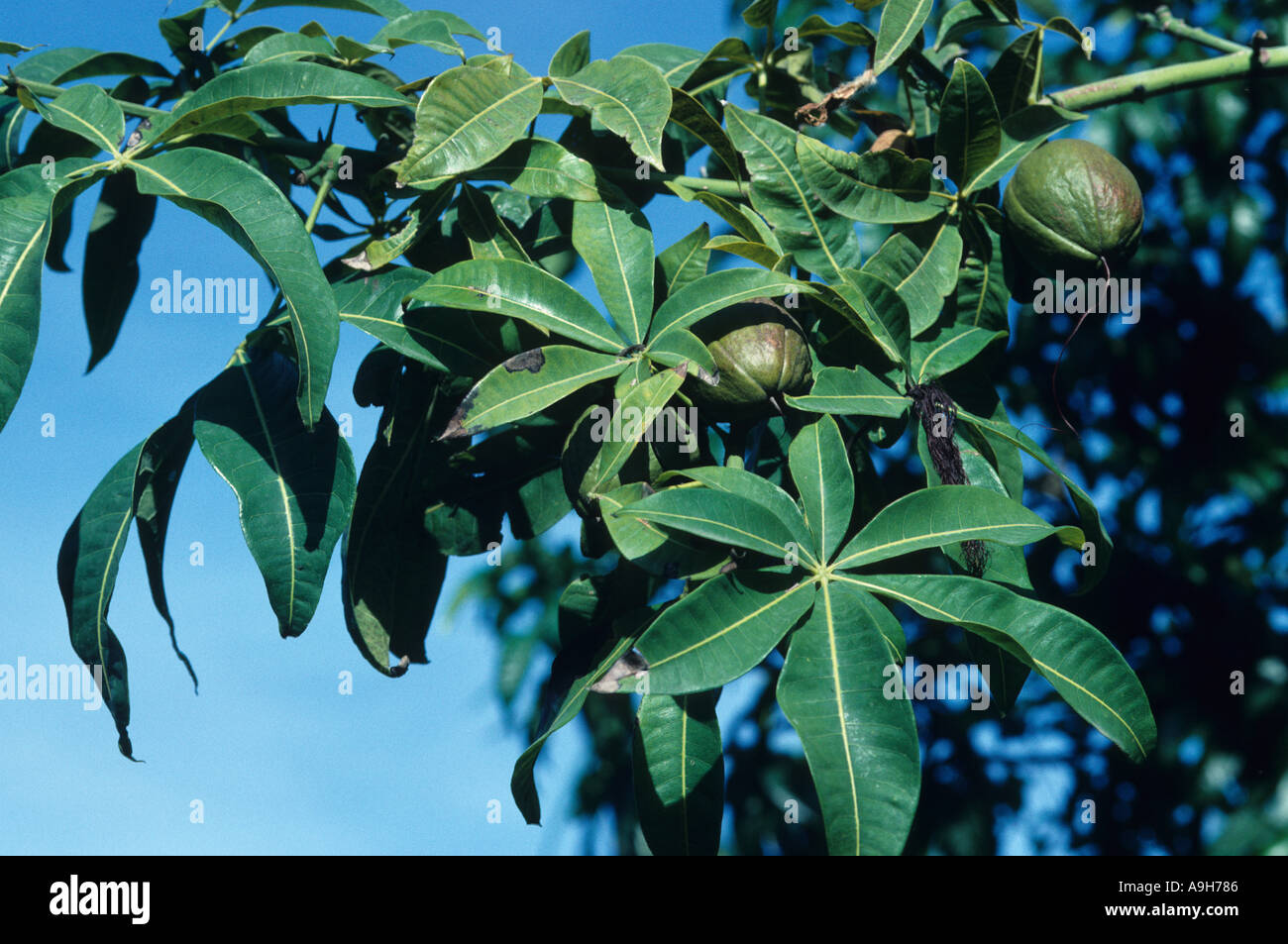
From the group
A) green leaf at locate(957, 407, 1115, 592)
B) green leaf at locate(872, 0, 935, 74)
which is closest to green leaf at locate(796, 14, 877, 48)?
green leaf at locate(872, 0, 935, 74)

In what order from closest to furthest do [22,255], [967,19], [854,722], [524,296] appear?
[854,722]
[22,255]
[524,296]
[967,19]

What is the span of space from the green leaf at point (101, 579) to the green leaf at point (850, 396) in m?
0.88

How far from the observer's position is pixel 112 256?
178 centimetres

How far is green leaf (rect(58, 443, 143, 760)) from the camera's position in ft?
4.35

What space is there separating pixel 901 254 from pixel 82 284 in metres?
1.35

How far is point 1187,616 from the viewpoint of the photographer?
A: 2094mm

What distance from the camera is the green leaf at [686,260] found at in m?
1.38

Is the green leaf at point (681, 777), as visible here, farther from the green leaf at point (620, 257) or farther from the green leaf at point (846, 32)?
the green leaf at point (846, 32)

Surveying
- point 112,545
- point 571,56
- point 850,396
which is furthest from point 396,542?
point 571,56

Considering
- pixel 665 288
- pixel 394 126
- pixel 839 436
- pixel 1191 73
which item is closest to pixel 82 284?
pixel 394 126

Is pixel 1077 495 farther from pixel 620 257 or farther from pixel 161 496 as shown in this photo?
pixel 161 496

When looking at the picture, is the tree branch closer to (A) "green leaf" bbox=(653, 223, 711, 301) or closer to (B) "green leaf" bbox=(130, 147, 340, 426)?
(A) "green leaf" bbox=(653, 223, 711, 301)

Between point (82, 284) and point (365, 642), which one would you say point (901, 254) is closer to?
point (365, 642)

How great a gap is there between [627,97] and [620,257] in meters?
0.21
